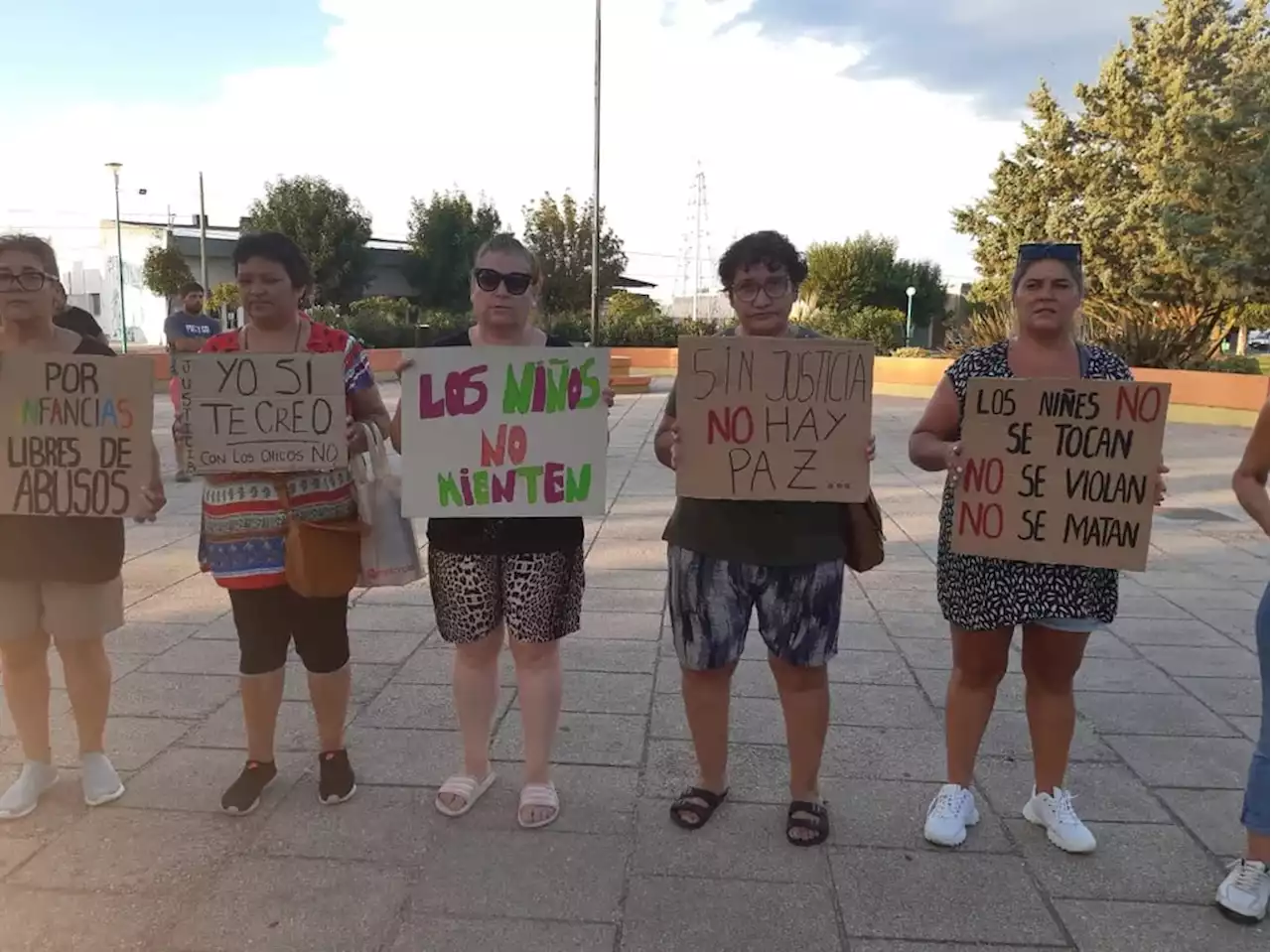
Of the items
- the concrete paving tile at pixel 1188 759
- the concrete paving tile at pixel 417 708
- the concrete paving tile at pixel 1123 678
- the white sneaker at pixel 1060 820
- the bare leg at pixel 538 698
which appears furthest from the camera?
the concrete paving tile at pixel 1123 678

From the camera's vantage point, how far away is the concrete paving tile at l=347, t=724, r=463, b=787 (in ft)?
11.4

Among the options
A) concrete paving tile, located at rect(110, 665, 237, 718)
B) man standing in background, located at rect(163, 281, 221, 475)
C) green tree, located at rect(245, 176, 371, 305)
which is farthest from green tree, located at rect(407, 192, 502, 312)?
concrete paving tile, located at rect(110, 665, 237, 718)

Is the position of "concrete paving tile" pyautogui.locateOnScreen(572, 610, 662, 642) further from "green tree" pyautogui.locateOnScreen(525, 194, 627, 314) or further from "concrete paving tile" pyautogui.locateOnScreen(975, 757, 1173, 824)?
"green tree" pyautogui.locateOnScreen(525, 194, 627, 314)

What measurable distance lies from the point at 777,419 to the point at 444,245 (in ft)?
144

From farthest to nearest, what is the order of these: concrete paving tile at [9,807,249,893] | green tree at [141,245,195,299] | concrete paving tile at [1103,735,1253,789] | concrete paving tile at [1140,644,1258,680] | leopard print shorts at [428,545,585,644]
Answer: green tree at [141,245,195,299] → concrete paving tile at [1140,644,1258,680] → concrete paving tile at [1103,735,1253,789] → leopard print shorts at [428,545,585,644] → concrete paving tile at [9,807,249,893]

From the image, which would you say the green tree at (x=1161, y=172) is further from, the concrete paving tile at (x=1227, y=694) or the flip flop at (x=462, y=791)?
the flip flop at (x=462, y=791)

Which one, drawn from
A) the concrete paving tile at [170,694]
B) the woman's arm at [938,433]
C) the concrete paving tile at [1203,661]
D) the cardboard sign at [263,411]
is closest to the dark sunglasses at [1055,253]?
the woman's arm at [938,433]

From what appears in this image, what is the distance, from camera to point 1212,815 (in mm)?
3238

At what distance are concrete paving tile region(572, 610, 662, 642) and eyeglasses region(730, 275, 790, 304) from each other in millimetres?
2565

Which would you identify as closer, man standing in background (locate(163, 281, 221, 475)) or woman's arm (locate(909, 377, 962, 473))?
woman's arm (locate(909, 377, 962, 473))

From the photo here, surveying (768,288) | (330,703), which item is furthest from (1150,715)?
(330,703)

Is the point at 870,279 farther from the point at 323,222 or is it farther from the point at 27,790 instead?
the point at 27,790

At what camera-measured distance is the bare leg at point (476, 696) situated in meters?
3.21

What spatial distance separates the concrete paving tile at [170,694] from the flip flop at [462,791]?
141cm
